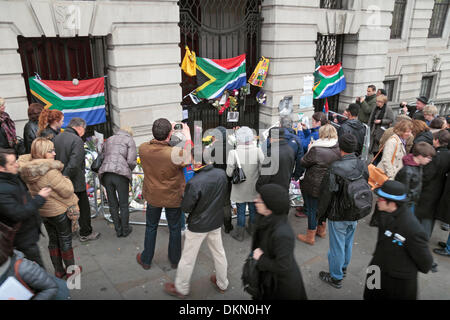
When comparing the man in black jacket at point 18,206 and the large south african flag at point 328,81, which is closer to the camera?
the man in black jacket at point 18,206

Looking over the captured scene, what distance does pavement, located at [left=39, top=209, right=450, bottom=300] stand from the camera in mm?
4527

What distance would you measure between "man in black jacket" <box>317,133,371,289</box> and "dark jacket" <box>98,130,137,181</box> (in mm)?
2962

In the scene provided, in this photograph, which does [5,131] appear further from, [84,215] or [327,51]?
[327,51]

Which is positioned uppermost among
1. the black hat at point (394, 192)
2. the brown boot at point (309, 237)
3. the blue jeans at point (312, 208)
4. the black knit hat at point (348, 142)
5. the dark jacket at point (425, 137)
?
the black knit hat at point (348, 142)

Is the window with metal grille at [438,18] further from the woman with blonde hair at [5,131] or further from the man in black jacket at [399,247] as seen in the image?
the woman with blonde hair at [5,131]

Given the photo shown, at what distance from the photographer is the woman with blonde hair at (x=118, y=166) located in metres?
5.38

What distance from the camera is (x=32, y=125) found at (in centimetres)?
602

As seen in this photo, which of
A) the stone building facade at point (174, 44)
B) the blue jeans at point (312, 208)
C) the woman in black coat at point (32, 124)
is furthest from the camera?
the stone building facade at point (174, 44)

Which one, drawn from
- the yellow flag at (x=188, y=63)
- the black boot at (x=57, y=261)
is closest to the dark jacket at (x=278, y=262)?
the black boot at (x=57, y=261)

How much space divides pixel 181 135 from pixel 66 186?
5.94 feet

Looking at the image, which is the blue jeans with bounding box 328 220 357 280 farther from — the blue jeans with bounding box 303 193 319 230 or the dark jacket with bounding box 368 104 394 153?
the dark jacket with bounding box 368 104 394 153

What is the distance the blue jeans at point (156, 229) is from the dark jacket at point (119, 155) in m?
1.03

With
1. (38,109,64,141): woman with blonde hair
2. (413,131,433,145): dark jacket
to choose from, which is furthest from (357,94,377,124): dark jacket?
(38,109,64,141): woman with blonde hair
